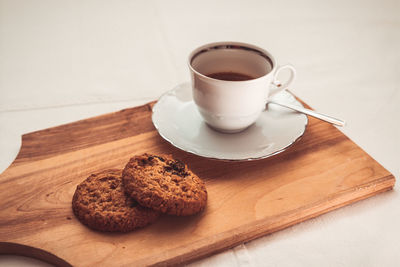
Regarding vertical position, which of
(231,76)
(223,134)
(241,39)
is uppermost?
(231,76)

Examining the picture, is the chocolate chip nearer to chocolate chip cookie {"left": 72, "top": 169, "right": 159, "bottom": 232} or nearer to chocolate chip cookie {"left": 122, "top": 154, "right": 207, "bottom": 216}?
chocolate chip cookie {"left": 122, "top": 154, "right": 207, "bottom": 216}

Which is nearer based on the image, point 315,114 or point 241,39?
point 315,114

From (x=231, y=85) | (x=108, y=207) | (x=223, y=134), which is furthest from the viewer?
(x=223, y=134)

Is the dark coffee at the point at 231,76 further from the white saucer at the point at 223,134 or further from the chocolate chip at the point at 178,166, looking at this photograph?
Answer: the chocolate chip at the point at 178,166

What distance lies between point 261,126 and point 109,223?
605 millimetres

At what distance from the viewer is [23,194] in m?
1.05

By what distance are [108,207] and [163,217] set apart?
0.44 feet

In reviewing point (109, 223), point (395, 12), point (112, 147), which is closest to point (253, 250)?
point (109, 223)

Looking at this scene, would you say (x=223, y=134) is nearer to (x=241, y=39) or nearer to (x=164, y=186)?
(x=164, y=186)

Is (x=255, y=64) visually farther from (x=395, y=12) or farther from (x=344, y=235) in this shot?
(x=395, y=12)

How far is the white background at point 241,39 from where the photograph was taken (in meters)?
1.04

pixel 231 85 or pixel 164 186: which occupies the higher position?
pixel 231 85

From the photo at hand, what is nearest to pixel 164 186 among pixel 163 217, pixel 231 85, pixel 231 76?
pixel 163 217

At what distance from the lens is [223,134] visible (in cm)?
129
